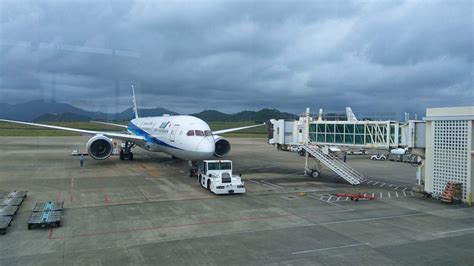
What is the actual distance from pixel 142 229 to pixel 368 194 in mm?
13652

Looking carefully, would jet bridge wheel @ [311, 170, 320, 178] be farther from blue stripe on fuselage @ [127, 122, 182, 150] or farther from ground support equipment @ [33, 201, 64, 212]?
ground support equipment @ [33, 201, 64, 212]

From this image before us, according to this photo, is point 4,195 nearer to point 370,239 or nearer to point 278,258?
point 278,258

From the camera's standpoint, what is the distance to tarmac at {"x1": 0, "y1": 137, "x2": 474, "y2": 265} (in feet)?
34.8

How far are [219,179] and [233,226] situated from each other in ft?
22.1

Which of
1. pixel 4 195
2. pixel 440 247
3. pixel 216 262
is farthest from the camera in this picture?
pixel 4 195

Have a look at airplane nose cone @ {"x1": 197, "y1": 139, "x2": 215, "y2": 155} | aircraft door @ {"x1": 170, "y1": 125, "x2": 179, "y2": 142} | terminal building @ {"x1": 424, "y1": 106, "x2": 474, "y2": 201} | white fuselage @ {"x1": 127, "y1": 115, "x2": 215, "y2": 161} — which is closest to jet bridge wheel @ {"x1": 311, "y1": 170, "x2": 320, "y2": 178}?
terminal building @ {"x1": 424, "y1": 106, "x2": 474, "y2": 201}

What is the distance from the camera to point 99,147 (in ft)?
103

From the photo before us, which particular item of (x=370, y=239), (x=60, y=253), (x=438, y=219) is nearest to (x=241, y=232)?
(x=370, y=239)

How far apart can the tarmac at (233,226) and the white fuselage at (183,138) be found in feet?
6.89

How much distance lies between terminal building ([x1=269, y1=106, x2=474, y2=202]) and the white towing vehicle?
26.9ft

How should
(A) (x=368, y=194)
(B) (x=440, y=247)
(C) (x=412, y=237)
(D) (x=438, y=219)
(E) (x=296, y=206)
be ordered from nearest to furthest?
(B) (x=440, y=247) → (C) (x=412, y=237) → (D) (x=438, y=219) → (E) (x=296, y=206) → (A) (x=368, y=194)

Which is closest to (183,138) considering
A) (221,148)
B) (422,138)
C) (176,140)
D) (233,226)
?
(176,140)

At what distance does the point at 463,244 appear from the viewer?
12.1m

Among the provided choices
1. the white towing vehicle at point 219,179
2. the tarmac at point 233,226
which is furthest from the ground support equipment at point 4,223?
the white towing vehicle at point 219,179
